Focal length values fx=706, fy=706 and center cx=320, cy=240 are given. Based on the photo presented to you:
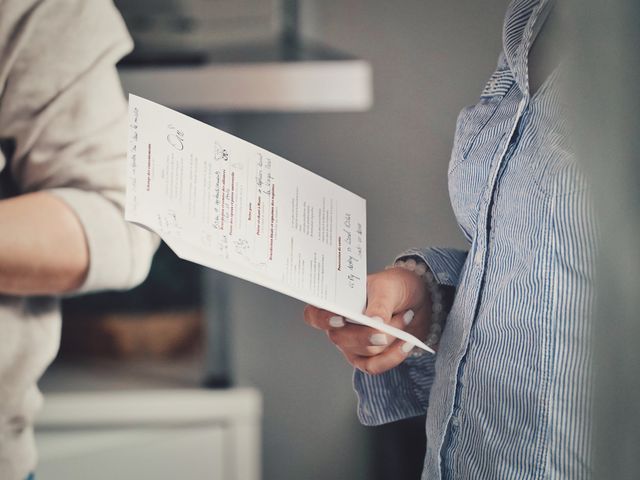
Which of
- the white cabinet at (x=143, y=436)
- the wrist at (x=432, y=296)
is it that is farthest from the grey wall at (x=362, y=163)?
the wrist at (x=432, y=296)

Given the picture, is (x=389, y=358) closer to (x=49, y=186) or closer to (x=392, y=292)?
(x=392, y=292)

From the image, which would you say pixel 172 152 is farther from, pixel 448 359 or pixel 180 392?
pixel 180 392

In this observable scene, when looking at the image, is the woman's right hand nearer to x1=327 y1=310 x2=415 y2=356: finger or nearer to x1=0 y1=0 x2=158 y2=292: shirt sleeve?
x1=327 y1=310 x2=415 y2=356: finger

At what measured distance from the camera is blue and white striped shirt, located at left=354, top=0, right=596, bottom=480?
49cm

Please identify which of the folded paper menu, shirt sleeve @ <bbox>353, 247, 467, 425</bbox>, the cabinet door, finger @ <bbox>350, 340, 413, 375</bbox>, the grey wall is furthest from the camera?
the grey wall

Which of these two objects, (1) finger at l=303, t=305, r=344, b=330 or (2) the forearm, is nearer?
(1) finger at l=303, t=305, r=344, b=330

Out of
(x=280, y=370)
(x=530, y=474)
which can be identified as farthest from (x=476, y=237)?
(x=280, y=370)

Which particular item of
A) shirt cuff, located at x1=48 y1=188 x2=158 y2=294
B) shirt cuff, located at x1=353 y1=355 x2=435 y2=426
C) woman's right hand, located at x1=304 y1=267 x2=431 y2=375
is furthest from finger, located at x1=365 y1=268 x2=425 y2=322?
shirt cuff, located at x1=48 y1=188 x2=158 y2=294

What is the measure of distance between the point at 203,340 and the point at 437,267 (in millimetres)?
974

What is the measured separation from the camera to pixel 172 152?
0.51 meters

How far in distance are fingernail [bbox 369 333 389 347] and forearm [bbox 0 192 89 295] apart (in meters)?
0.36

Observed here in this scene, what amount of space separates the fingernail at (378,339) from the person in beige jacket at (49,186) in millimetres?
356

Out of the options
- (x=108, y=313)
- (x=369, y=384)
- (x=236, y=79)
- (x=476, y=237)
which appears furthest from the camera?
(x=108, y=313)

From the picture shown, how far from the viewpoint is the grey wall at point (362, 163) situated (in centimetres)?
139
